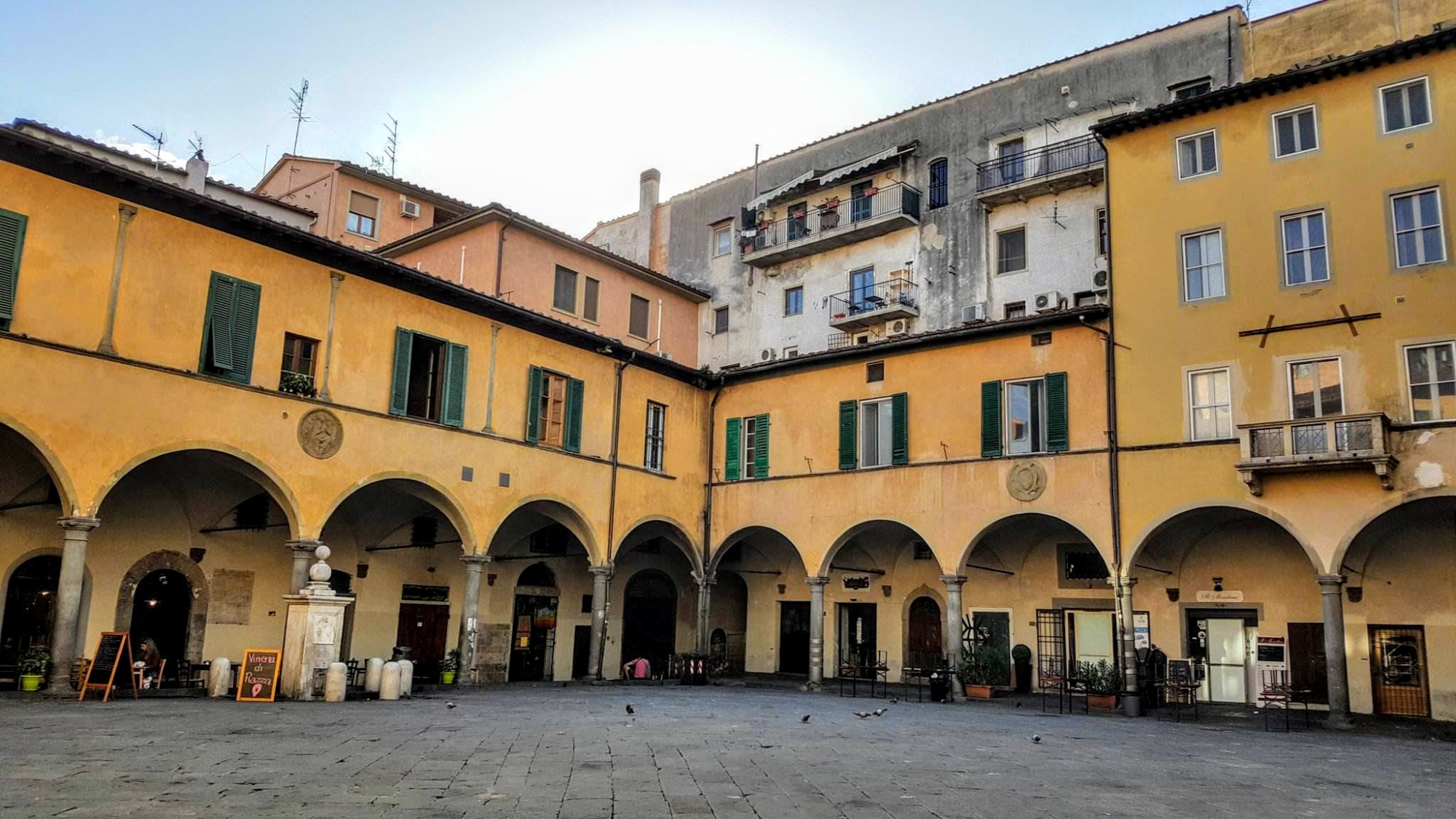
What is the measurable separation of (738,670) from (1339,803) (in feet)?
72.3

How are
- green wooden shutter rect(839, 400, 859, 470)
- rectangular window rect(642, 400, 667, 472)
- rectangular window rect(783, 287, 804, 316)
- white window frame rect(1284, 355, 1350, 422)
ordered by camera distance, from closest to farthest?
white window frame rect(1284, 355, 1350, 422) → green wooden shutter rect(839, 400, 859, 470) → rectangular window rect(642, 400, 667, 472) → rectangular window rect(783, 287, 804, 316)

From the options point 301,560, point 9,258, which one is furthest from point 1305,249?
point 9,258

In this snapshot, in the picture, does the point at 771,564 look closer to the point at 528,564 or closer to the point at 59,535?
the point at 528,564

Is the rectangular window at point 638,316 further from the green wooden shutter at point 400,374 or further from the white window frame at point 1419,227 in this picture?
the white window frame at point 1419,227

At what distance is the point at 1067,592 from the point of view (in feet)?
77.9

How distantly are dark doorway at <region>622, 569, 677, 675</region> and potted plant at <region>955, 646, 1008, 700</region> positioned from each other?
9.11m

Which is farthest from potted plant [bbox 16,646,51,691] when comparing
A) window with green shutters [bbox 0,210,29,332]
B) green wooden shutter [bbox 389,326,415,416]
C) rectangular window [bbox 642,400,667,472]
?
rectangular window [bbox 642,400,667,472]

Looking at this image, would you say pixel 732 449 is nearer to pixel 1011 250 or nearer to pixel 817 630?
pixel 817 630

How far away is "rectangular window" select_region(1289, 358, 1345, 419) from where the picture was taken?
1830 centimetres

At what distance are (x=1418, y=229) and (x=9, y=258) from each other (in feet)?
76.3

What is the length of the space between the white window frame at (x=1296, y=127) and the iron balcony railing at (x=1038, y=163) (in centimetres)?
601

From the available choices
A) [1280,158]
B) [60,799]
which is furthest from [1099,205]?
[60,799]

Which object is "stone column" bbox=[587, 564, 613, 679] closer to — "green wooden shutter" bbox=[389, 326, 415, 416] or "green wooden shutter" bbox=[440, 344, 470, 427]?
"green wooden shutter" bbox=[440, 344, 470, 427]

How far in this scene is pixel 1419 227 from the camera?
59.4 ft
